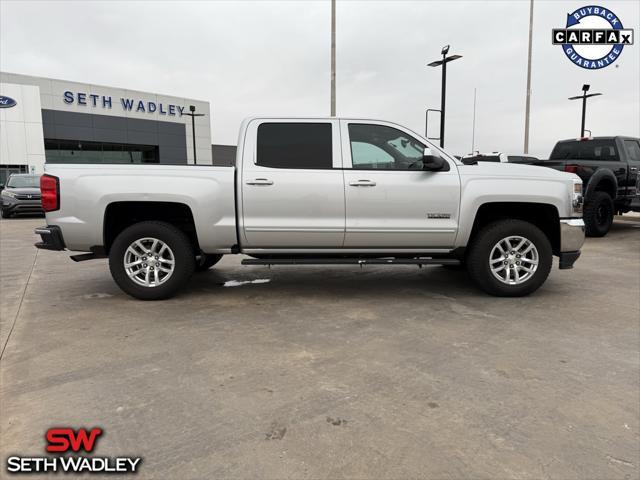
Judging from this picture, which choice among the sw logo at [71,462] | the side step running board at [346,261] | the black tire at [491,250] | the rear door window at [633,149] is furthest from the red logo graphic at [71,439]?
the rear door window at [633,149]

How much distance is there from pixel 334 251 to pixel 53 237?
2941 millimetres

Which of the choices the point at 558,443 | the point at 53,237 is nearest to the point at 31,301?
the point at 53,237

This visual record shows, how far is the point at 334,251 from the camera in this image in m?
5.11

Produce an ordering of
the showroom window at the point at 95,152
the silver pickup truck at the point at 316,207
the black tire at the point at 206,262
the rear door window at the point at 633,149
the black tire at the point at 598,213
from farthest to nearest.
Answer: the showroom window at the point at 95,152 < the rear door window at the point at 633,149 < the black tire at the point at 598,213 < the black tire at the point at 206,262 < the silver pickup truck at the point at 316,207

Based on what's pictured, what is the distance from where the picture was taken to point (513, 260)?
16.9 ft

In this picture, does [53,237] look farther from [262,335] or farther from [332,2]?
[332,2]

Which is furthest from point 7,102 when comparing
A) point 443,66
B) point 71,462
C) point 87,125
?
point 71,462

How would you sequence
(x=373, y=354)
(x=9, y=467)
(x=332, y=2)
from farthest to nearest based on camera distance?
(x=332, y=2) → (x=373, y=354) → (x=9, y=467)

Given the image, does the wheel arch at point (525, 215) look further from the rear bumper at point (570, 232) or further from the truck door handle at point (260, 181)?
the truck door handle at point (260, 181)

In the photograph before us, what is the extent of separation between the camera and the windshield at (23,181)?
1662 cm

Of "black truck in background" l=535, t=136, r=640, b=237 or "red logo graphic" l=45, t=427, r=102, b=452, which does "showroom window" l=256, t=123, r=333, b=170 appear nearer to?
"red logo graphic" l=45, t=427, r=102, b=452

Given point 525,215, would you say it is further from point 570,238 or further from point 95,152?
point 95,152

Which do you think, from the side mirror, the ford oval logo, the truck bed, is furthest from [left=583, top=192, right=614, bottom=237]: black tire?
the ford oval logo

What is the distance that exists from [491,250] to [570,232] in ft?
2.99
